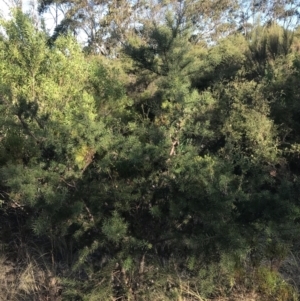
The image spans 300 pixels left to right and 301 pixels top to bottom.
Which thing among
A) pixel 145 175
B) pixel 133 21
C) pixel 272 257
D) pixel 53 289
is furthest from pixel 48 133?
pixel 133 21

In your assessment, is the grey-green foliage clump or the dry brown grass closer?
the grey-green foliage clump

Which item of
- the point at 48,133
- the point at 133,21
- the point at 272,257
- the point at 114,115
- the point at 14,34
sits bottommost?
the point at 272,257

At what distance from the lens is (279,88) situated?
25.6ft

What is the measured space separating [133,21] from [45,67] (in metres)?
19.0

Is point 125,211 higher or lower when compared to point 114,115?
lower

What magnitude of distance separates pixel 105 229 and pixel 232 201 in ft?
3.40

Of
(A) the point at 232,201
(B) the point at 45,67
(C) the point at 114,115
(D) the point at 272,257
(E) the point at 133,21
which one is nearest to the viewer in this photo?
(A) the point at 232,201

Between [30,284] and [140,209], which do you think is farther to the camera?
[30,284]

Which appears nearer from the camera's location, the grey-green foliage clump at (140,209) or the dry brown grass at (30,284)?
the grey-green foliage clump at (140,209)

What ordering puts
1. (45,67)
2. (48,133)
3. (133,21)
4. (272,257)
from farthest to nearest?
(133,21) → (45,67) → (272,257) → (48,133)

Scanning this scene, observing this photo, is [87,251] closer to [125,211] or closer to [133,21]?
[125,211]

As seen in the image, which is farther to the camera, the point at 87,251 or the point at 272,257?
the point at 272,257

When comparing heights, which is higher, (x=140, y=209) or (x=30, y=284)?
(x=140, y=209)

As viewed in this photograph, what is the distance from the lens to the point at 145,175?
415 cm
